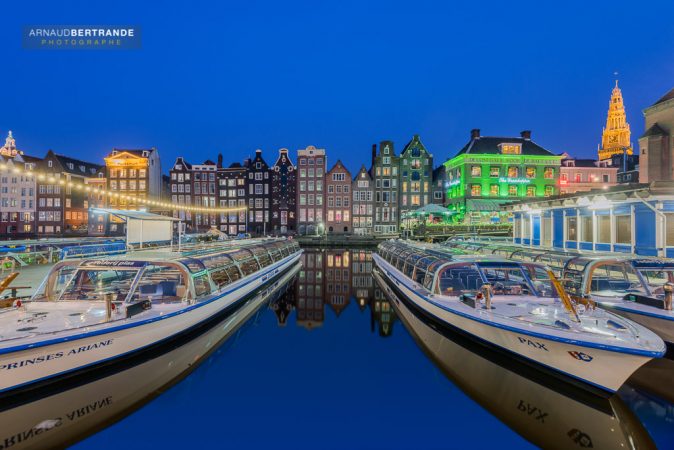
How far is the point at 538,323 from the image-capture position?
863 centimetres

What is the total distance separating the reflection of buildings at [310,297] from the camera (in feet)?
52.0

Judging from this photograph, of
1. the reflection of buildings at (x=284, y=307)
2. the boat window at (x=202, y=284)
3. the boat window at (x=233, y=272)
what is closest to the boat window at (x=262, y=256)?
the reflection of buildings at (x=284, y=307)

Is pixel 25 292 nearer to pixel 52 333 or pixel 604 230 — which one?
pixel 52 333

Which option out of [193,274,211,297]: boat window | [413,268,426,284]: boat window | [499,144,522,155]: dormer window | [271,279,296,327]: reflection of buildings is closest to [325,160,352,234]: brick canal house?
[499,144,522,155]: dormer window

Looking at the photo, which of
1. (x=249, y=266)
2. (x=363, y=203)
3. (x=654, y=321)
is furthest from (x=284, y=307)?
(x=363, y=203)

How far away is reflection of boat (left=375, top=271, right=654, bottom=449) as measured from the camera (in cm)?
665

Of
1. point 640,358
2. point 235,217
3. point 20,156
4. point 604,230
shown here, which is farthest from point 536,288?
point 20,156

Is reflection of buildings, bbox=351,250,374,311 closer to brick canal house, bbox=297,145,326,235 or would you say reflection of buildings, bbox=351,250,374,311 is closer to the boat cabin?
the boat cabin

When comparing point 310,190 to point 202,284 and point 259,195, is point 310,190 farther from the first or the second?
point 202,284

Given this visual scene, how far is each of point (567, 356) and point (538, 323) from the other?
93 centimetres

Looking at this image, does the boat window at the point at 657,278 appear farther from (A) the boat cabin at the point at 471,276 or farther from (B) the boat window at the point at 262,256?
(B) the boat window at the point at 262,256

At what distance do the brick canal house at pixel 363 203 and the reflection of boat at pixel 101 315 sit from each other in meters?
49.0

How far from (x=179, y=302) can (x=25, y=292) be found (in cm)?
835

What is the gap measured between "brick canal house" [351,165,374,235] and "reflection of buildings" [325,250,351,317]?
28239mm
